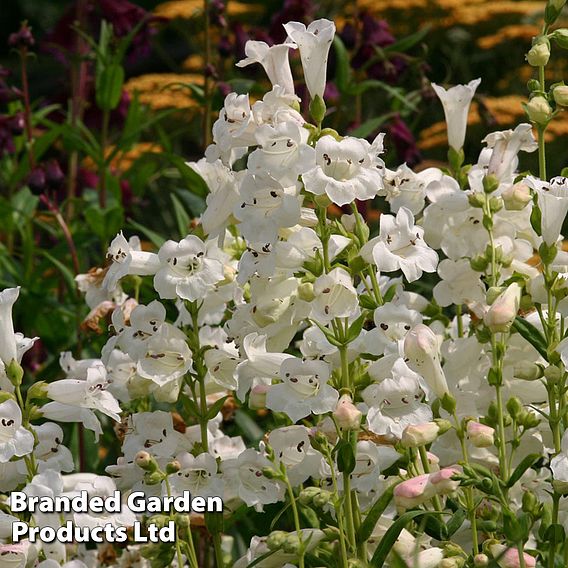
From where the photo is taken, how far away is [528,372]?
1.68m

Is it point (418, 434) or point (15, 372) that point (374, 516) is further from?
point (15, 372)

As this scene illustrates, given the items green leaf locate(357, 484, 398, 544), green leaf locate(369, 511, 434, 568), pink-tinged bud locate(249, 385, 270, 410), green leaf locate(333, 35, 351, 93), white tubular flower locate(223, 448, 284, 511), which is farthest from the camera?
green leaf locate(333, 35, 351, 93)

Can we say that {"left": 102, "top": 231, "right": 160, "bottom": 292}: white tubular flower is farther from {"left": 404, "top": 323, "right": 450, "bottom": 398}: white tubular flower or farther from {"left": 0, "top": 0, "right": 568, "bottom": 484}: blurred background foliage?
{"left": 404, "top": 323, "right": 450, "bottom": 398}: white tubular flower

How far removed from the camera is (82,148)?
3.05 meters

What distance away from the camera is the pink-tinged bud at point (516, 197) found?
1675mm

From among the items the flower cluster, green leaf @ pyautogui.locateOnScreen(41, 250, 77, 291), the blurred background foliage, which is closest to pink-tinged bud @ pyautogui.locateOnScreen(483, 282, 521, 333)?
the flower cluster

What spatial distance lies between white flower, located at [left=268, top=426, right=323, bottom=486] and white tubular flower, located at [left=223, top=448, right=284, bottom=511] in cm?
3

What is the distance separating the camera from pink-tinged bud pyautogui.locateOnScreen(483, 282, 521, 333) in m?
1.52

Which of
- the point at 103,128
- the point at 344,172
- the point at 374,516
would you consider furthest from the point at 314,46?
the point at 103,128

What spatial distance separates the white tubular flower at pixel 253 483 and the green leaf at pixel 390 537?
216mm

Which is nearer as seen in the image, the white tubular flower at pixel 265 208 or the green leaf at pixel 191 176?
the white tubular flower at pixel 265 208

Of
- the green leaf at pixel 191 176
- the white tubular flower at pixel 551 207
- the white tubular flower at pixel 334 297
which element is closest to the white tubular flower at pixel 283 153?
the white tubular flower at pixel 334 297

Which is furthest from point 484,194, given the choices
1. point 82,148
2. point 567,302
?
point 82,148

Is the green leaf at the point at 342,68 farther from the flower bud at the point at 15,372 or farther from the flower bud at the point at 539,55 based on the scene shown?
the flower bud at the point at 15,372
